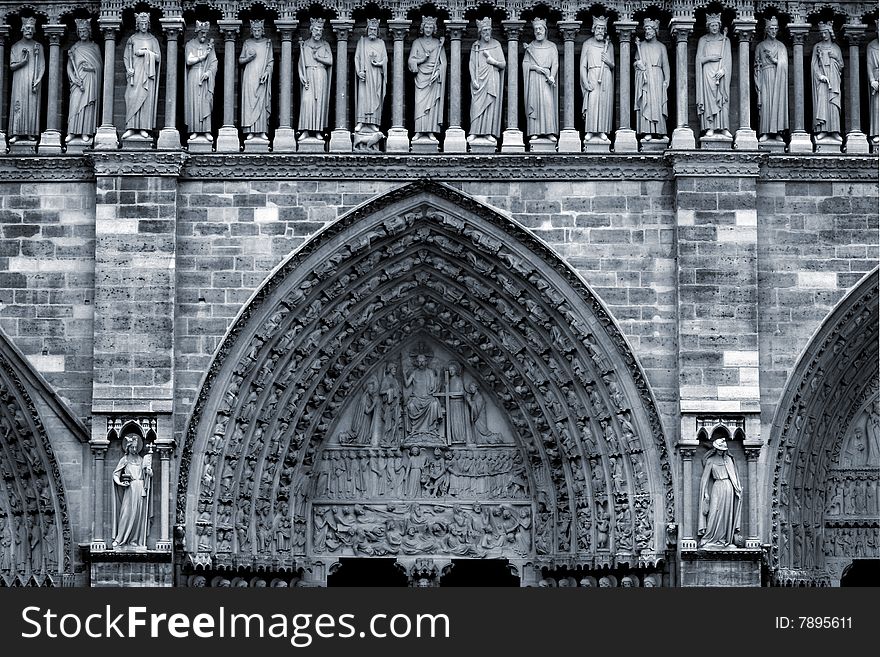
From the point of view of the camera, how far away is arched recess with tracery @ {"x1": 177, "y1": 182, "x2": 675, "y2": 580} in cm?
2364

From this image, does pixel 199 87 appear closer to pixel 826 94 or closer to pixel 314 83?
pixel 314 83

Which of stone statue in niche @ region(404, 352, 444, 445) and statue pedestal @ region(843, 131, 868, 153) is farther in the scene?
stone statue in niche @ region(404, 352, 444, 445)

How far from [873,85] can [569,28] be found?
10.1ft

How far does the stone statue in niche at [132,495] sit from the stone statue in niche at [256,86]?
3.29m

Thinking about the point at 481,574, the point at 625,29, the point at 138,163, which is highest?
the point at 625,29

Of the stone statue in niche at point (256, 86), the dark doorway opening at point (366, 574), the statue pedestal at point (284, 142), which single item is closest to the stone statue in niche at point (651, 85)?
the statue pedestal at point (284, 142)

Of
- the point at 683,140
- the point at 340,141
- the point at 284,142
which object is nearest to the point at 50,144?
the point at 284,142

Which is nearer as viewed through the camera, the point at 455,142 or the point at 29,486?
the point at 29,486

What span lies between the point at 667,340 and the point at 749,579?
2.46m

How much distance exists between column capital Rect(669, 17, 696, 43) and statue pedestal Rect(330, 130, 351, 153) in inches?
134

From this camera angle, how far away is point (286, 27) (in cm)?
2397

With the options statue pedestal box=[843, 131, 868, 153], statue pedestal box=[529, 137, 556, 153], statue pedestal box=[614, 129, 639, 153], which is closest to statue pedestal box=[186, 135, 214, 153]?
statue pedestal box=[529, 137, 556, 153]

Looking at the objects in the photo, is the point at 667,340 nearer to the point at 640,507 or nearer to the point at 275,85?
the point at 640,507

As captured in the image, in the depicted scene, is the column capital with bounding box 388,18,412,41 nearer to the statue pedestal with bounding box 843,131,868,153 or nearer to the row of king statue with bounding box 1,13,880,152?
the row of king statue with bounding box 1,13,880,152
